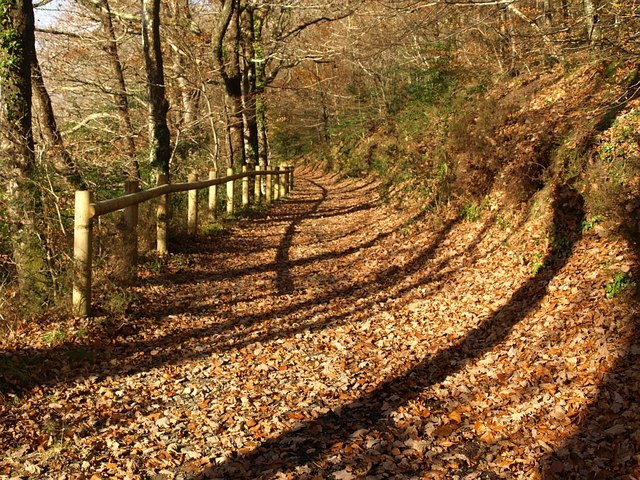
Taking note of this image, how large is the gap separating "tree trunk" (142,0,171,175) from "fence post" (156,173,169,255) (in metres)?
1.88

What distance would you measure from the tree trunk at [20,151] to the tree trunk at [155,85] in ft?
13.9

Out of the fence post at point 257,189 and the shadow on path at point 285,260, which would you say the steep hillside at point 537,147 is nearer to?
the shadow on path at point 285,260

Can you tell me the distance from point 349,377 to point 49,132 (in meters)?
7.60

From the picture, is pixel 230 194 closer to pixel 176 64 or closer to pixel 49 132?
pixel 49 132

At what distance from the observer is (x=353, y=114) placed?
3819 cm

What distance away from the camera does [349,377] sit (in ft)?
18.5

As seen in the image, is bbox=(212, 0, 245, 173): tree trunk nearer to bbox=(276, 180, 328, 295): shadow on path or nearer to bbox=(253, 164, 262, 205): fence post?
bbox=(253, 164, 262, 205): fence post

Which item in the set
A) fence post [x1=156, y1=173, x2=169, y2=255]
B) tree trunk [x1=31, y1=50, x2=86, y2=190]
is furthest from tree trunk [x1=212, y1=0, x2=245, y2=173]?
fence post [x1=156, y1=173, x2=169, y2=255]

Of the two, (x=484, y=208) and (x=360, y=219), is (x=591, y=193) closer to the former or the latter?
(x=484, y=208)

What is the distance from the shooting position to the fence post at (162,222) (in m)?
9.06

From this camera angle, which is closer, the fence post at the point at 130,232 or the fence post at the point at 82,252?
the fence post at the point at 82,252

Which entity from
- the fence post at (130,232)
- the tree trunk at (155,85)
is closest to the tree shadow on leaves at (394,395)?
the fence post at (130,232)

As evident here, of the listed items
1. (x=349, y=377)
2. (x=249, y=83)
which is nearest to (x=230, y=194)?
(x=249, y=83)

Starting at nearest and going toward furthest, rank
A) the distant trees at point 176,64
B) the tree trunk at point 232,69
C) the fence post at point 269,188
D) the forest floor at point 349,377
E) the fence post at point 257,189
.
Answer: the forest floor at point 349,377
the distant trees at point 176,64
the tree trunk at point 232,69
the fence post at point 257,189
the fence post at point 269,188
